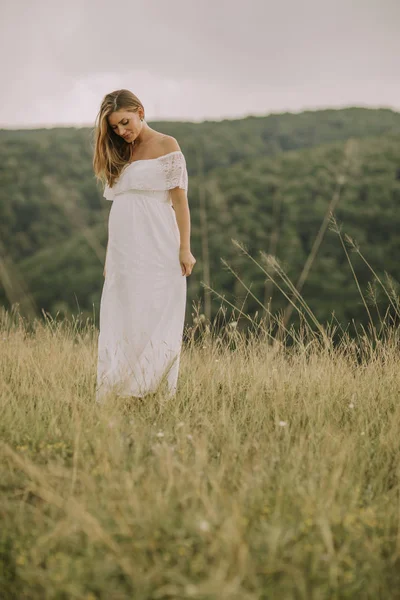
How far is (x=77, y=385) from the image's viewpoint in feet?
9.65

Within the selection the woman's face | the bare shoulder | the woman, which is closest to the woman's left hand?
the woman

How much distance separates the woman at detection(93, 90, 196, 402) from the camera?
9.80ft

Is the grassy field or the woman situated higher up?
the woman

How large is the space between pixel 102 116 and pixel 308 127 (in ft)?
193

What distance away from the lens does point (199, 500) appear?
1698mm

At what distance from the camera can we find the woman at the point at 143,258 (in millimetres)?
2986

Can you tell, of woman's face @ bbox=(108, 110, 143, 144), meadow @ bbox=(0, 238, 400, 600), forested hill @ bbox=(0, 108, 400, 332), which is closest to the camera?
meadow @ bbox=(0, 238, 400, 600)

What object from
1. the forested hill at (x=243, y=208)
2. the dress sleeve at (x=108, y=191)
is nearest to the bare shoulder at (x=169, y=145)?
the dress sleeve at (x=108, y=191)

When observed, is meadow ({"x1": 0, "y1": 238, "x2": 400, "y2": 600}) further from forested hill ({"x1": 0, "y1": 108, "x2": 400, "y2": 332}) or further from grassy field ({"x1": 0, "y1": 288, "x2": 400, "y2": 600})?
forested hill ({"x1": 0, "y1": 108, "x2": 400, "y2": 332})

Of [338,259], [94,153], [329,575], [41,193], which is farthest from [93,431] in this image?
[41,193]

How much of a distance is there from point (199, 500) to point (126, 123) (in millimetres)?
2101

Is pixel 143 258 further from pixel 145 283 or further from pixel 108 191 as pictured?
pixel 108 191

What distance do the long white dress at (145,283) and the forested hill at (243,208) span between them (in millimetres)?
16954

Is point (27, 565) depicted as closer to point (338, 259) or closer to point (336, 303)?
point (336, 303)
